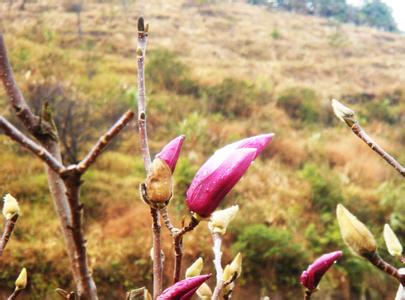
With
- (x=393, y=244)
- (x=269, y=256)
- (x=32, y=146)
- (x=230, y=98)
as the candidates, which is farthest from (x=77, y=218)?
(x=230, y=98)

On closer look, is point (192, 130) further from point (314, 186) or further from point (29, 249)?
point (29, 249)

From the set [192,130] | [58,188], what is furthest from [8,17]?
[58,188]

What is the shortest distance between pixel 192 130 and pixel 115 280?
301cm

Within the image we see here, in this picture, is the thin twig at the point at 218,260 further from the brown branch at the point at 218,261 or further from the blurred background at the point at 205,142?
the blurred background at the point at 205,142

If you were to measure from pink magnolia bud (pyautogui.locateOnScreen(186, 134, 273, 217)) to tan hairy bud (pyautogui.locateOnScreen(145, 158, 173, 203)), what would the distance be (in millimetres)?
47

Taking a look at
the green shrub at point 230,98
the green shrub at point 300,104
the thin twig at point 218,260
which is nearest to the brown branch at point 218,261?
the thin twig at point 218,260

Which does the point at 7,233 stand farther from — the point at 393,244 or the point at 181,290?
the point at 393,244

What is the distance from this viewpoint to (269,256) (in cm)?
451

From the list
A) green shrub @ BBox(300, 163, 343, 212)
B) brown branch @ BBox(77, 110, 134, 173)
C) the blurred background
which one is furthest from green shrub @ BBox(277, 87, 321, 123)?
brown branch @ BBox(77, 110, 134, 173)

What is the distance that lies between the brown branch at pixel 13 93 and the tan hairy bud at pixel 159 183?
0.14m

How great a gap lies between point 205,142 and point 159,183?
634cm

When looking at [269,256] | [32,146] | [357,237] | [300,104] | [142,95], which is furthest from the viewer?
[300,104]

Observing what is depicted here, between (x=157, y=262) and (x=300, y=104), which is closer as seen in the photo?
(x=157, y=262)

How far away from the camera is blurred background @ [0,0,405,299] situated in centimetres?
445
